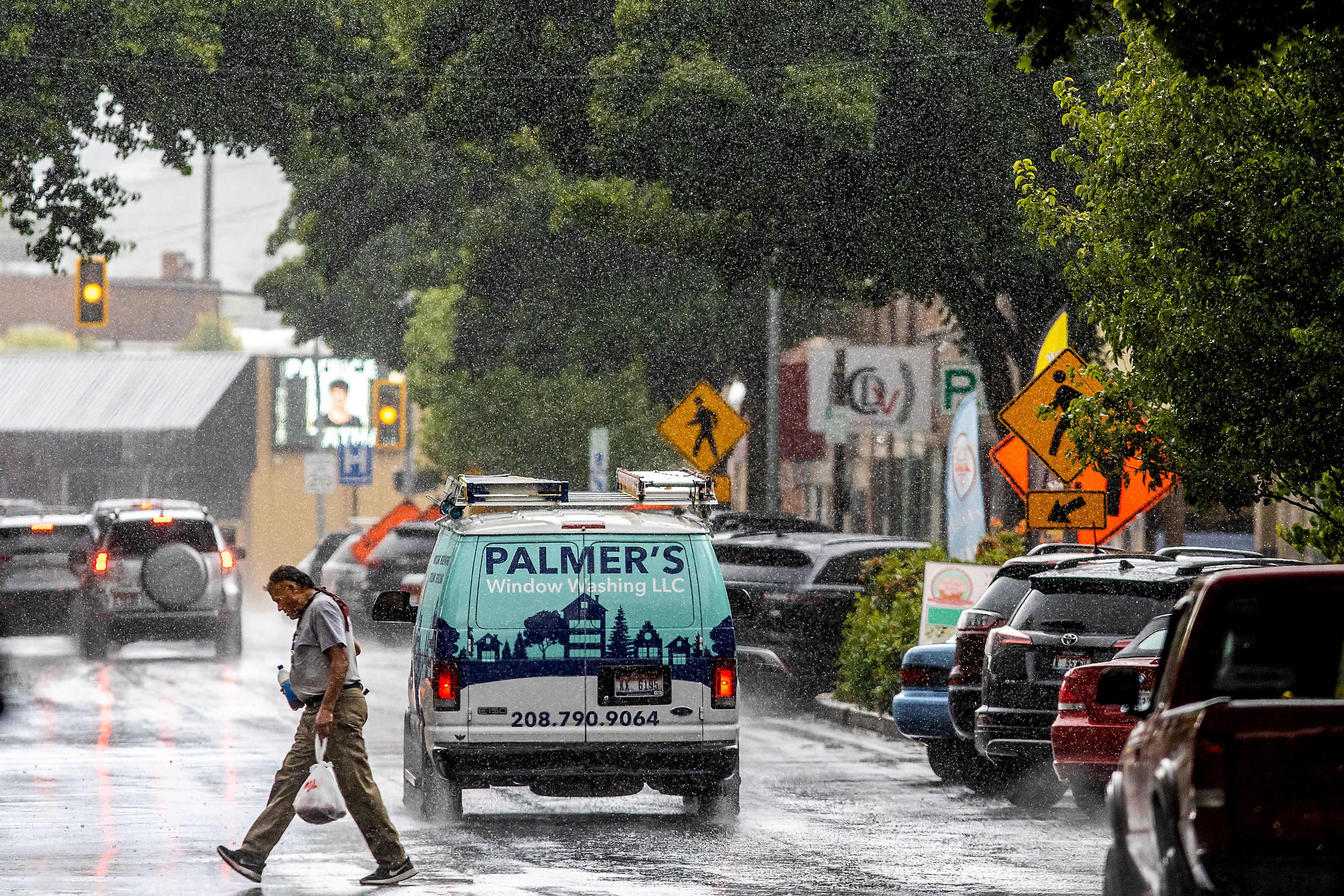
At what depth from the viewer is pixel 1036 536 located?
27656mm

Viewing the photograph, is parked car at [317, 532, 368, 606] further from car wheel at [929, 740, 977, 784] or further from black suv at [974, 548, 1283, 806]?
black suv at [974, 548, 1283, 806]

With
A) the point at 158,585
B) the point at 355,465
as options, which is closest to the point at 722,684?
the point at 158,585

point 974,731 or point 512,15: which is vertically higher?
point 512,15

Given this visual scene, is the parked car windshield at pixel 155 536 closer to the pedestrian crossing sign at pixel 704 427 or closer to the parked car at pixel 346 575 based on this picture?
the parked car at pixel 346 575

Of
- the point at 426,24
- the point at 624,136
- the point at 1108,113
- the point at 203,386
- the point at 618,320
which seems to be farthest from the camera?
the point at 203,386

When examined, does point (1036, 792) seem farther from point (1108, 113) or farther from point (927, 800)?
point (1108, 113)

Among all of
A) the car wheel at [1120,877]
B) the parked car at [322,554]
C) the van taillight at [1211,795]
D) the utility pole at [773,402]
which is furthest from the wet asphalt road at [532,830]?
the parked car at [322,554]

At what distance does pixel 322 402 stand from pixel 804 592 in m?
42.8

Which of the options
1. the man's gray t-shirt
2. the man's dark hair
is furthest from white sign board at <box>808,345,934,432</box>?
the man's gray t-shirt

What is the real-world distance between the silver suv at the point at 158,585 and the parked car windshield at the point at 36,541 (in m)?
0.48

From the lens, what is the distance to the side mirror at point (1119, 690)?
891 cm

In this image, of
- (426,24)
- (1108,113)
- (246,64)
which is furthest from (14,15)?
(1108,113)

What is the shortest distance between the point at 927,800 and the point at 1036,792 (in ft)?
2.37

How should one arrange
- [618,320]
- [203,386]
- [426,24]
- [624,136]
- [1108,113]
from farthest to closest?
[203,386] < [618,320] < [426,24] < [624,136] < [1108,113]
